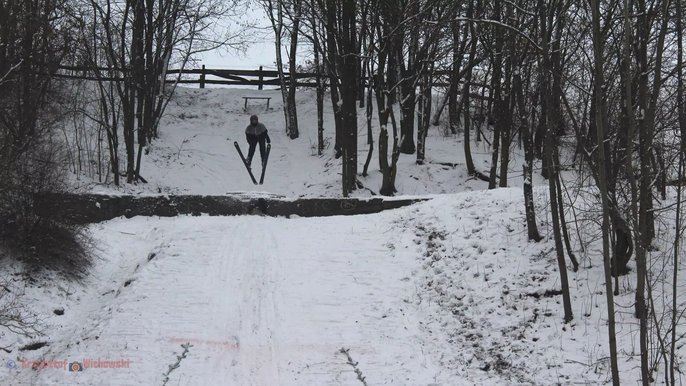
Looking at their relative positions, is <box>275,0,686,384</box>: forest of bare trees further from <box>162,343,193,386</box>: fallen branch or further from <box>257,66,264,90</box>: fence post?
<box>257,66,264,90</box>: fence post

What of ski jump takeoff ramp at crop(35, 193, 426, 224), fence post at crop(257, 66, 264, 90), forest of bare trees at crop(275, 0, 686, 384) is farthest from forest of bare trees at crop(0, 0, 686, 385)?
fence post at crop(257, 66, 264, 90)

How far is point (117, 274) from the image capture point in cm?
1043

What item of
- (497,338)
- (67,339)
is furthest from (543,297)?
(67,339)

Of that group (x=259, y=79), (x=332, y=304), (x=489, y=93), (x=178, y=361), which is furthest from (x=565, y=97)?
(x=259, y=79)

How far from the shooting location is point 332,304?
30.2 ft

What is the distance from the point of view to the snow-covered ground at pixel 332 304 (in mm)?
7043

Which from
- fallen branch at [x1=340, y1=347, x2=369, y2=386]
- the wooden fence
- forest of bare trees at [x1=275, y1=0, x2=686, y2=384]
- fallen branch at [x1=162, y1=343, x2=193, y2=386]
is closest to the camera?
forest of bare trees at [x1=275, y1=0, x2=686, y2=384]

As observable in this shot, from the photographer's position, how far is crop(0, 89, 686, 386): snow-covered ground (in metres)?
7.04

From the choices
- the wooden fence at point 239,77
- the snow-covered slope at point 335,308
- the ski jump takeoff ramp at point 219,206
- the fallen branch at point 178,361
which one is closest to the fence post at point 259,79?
the wooden fence at point 239,77

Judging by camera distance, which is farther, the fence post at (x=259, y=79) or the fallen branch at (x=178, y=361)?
the fence post at (x=259, y=79)

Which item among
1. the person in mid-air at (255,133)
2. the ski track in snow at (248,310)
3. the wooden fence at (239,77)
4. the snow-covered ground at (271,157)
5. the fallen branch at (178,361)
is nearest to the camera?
the fallen branch at (178,361)

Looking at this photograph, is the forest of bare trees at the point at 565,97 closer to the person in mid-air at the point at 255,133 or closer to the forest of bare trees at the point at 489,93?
the forest of bare trees at the point at 489,93

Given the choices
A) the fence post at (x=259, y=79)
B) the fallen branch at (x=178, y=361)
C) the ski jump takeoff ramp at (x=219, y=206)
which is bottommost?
the fallen branch at (x=178, y=361)

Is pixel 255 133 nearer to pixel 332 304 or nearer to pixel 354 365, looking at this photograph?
pixel 332 304
